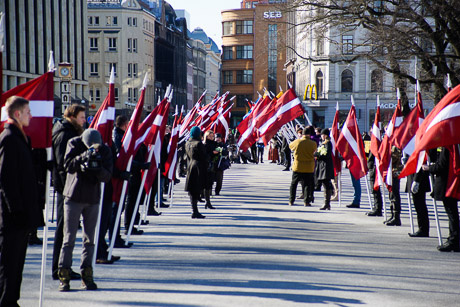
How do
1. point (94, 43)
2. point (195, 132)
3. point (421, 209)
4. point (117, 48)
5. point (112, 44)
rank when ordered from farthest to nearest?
point (112, 44) → point (94, 43) → point (117, 48) → point (195, 132) → point (421, 209)

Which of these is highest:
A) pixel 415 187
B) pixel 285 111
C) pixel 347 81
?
pixel 347 81

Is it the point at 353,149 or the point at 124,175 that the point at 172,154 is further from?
the point at 124,175

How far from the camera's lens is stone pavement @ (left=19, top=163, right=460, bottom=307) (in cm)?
753

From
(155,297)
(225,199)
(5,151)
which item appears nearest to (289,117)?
(225,199)

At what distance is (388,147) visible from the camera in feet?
44.2

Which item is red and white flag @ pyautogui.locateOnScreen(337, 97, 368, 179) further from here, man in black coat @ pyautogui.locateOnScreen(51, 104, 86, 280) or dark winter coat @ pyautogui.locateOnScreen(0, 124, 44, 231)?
dark winter coat @ pyautogui.locateOnScreen(0, 124, 44, 231)

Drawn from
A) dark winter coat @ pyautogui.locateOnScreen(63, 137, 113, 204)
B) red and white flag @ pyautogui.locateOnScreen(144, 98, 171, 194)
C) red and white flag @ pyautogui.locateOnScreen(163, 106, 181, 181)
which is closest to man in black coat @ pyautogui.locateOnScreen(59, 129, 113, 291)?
dark winter coat @ pyautogui.locateOnScreen(63, 137, 113, 204)

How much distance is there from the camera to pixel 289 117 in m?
A: 19.7

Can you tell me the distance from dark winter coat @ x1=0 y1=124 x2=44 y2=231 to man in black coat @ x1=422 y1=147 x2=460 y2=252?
263 inches

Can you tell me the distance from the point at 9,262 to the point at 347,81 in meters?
67.2

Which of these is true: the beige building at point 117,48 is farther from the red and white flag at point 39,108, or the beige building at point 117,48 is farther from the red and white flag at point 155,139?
the red and white flag at point 39,108

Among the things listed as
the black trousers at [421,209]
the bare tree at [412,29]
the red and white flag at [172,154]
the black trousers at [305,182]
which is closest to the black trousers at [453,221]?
the black trousers at [421,209]

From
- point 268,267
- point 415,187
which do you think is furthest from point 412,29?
point 268,267

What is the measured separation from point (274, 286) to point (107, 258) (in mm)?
2654
